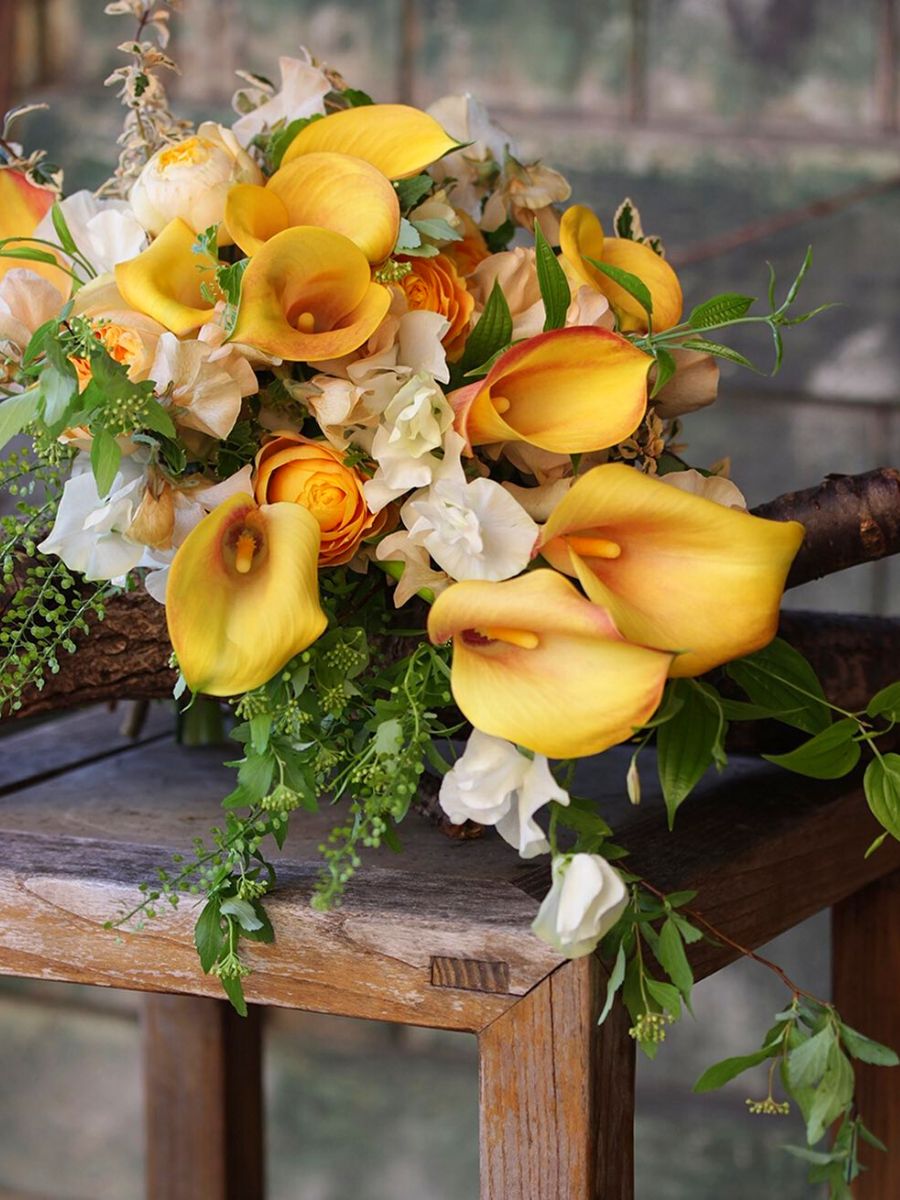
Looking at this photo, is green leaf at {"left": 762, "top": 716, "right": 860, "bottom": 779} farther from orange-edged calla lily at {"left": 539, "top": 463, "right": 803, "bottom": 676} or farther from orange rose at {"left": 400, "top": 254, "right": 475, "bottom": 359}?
orange rose at {"left": 400, "top": 254, "right": 475, "bottom": 359}

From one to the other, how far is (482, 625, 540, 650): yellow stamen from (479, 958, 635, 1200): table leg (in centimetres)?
12

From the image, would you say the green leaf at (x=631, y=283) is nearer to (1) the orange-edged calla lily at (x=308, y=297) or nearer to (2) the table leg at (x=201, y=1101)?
(1) the orange-edged calla lily at (x=308, y=297)

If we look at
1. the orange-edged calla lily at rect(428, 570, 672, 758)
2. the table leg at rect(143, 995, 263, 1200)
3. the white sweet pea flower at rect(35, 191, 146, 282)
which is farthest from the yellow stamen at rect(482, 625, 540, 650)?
the table leg at rect(143, 995, 263, 1200)

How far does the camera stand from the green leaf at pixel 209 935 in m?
0.55

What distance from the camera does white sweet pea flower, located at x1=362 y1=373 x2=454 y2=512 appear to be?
51cm

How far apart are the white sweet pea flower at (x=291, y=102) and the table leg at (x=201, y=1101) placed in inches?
22.5

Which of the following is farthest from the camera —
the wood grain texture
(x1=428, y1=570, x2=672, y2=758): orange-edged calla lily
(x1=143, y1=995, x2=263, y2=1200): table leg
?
(x1=143, y1=995, x2=263, y2=1200): table leg

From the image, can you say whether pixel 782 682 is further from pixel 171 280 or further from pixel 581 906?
pixel 171 280

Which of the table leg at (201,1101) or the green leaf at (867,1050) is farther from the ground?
the green leaf at (867,1050)

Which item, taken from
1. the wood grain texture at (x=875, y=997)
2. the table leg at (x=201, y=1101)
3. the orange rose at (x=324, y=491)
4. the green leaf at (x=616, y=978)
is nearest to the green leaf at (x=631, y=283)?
the orange rose at (x=324, y=491)

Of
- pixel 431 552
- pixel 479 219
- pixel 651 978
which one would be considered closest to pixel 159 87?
pixel 479 219

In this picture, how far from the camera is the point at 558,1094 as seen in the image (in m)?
0.53

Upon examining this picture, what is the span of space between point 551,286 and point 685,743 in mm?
166

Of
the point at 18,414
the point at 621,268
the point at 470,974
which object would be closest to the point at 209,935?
the point at 470,974
